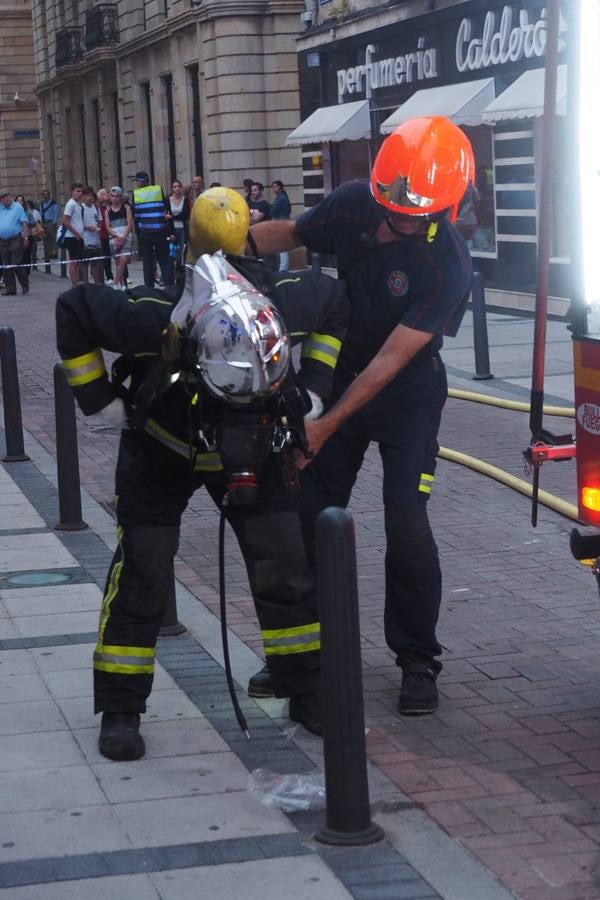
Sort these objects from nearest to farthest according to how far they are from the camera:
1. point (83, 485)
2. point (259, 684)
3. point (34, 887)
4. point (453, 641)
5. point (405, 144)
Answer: point (34, 887) < point (405, 144) < point (259, 684) < point (453, 641) < point (83, 485)

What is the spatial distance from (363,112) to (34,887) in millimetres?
25389

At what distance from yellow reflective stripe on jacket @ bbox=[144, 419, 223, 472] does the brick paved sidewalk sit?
102 centimetres

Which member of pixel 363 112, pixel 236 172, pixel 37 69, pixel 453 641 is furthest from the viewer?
pixel 37 69

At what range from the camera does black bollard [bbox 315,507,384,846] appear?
13.5 ft

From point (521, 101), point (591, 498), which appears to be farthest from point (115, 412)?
point (521, 101)

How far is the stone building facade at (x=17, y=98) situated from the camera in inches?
2650

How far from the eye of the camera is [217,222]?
4.82 m

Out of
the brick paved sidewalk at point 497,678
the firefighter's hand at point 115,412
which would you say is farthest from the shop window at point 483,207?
the firefighter's hand at point 115,412

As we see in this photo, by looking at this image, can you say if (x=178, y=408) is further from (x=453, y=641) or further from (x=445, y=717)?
(x=453, y=641)

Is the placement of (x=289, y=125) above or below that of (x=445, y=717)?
above

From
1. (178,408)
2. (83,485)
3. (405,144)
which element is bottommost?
Answer: (83,485)

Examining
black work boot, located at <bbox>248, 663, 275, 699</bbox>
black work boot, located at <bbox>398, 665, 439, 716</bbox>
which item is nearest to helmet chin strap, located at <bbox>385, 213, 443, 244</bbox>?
black work boot, located at <bbox>398, 665, 439, 716</bbox>

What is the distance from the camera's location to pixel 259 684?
5.62m

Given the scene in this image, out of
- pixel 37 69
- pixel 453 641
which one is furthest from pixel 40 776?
pixel 37 69
